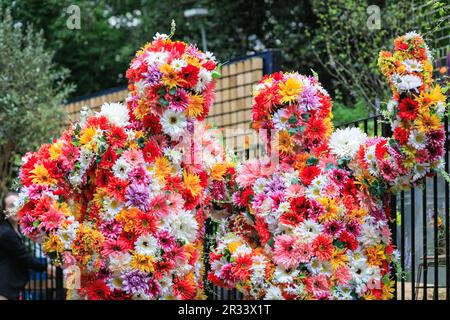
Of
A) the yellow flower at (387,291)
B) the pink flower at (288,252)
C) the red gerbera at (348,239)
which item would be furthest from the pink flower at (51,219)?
the yellow flower at (387,291)

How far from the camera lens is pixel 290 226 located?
16.0ft

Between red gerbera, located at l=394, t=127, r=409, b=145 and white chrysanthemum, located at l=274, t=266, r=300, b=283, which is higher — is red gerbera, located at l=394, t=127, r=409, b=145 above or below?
above

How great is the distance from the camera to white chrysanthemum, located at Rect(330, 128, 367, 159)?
16.2ft

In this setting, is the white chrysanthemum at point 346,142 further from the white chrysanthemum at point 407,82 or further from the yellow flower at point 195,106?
the yellow flower at point 195,106

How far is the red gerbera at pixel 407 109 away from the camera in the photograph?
4570 mm

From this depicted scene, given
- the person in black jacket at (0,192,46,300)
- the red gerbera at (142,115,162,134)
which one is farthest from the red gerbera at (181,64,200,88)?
the person in black jacket at (0,192,46,300)

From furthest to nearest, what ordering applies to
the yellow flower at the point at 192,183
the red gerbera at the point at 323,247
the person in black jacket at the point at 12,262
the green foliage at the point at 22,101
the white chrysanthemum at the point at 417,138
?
1. the green foliage at the point at 22,101
2. the person in black jacket at the point at 12,262
3. the yellow flower at the point at 192,183
4. the red gerbera at the point at 323,247
5. the white chrysanthemum at the point at 417,138

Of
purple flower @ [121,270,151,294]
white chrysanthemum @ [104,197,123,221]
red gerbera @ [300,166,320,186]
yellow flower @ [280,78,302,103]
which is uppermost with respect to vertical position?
yellow flower @ [280,78,302,103]

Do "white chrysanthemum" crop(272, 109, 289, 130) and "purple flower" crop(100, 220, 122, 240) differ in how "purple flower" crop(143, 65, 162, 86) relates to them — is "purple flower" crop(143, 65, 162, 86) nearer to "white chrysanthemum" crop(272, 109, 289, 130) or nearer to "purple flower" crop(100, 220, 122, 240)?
"white chrysanthemum" crop(272, 109, 289, 130)

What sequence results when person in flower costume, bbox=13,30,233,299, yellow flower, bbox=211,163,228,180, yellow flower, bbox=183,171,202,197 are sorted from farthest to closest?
yellow flower, bbox=211,163,228,180, yellow flower, bbox=183,171,202,197, person in flower costume, bbox=13,30,233,299

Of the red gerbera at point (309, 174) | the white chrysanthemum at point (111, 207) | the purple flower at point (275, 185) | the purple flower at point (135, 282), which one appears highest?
the red gerbera at point (309, 174)

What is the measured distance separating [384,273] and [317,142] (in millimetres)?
830

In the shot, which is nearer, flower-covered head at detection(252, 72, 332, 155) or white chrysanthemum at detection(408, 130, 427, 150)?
white chrysanthemum at detection(408, 130, 427, 150)

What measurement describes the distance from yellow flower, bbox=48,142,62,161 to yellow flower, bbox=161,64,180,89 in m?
0.73
